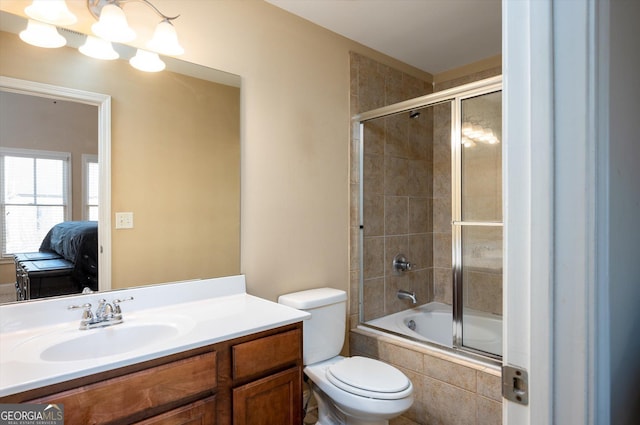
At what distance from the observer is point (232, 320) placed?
154 cm

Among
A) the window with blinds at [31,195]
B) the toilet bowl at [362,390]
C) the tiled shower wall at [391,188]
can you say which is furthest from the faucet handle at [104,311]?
the tiled shower wall at [391,188]

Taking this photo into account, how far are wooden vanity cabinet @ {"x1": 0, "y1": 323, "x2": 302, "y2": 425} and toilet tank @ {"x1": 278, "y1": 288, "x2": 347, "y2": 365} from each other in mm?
375

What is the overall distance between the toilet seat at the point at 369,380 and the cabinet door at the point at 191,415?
0.68 m

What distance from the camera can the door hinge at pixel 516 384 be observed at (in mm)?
620

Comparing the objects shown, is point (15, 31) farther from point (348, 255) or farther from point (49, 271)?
point (348, 255)

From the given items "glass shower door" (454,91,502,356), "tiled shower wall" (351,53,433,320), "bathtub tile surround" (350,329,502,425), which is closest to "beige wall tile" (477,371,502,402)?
"bathtub tile surround" (350,329,502,425)

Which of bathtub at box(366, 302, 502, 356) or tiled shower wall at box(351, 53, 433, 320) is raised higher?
tiled shower wall at box(351, 53, 433, 320)

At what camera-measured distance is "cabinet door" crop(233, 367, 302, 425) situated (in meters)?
1.41

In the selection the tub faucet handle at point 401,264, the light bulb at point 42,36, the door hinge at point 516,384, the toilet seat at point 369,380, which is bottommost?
the toilet seat at point 369,380

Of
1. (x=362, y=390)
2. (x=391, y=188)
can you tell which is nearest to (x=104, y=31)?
(x=362, y=390)

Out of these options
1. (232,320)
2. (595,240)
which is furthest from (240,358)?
(595,240)

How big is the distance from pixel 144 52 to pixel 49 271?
104 centimetres

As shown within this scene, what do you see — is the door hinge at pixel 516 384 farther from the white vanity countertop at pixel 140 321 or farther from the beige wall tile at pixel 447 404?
the beige wall tile at pixel 447 404

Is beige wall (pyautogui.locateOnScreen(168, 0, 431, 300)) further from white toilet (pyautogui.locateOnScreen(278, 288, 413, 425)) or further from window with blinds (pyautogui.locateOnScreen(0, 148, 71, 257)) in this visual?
window with blinds (pyautogui.locateOnScreen(0, 148, 71, 257))
